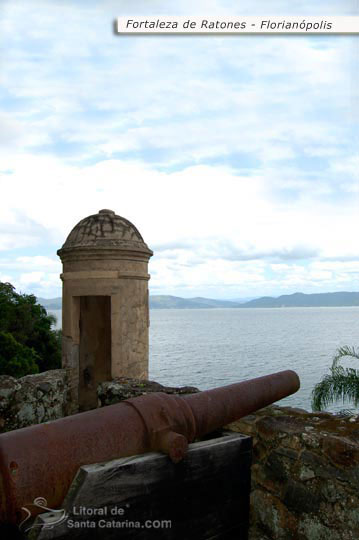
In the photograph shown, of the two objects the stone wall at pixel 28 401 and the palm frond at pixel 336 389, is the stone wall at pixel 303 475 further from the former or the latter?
the palm frond at pixel 336 389

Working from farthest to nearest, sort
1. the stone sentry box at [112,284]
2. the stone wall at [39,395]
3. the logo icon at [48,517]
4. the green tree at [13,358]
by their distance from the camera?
1. the green tree at [13,358]
2. the stone sentry box at [112,284]
3. the stone wall at [39,395]
4. the logo icon at [48,517]

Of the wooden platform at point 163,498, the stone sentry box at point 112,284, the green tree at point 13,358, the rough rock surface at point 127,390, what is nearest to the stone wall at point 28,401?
the rough rock surface at point 127,390

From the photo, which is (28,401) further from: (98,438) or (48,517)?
(48,517)

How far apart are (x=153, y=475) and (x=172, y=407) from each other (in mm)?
442

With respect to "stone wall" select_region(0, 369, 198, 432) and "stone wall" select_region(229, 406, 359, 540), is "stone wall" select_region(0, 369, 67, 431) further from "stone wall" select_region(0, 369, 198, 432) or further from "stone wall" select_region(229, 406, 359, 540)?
"stone wall" select_region(229, 406, 359, 540)

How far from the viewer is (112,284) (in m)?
7.21

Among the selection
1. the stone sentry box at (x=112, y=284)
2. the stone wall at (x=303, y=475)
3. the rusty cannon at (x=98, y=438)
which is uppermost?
the stone sentry box at (x=112, y=284)

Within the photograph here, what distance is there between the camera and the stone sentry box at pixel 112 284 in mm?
7230

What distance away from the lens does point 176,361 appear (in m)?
58.6

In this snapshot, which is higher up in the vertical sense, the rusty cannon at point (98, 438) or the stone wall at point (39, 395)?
the rusty cannon at point (98, 438)

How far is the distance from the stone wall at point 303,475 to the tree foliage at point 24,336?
13697 mm

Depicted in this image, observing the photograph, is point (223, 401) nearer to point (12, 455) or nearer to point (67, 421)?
point (67, 421)

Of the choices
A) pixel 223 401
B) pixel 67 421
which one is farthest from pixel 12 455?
pixel 223 401

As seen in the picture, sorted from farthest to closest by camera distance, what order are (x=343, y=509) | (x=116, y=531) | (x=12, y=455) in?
(x=343, y=509) < (x=116, y=531) < (x=12, y=455)
